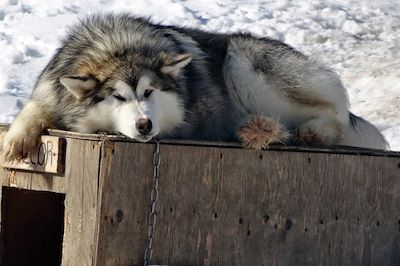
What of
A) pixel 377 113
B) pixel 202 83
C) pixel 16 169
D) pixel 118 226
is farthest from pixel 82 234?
pixel 377 113

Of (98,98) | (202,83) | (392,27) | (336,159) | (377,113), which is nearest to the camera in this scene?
(98,98)

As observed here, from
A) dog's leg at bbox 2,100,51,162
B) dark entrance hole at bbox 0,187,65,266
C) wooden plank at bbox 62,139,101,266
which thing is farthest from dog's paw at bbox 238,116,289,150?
dark entrance hole at bbox 0,187,65,266

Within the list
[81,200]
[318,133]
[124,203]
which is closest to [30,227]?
[81,200]

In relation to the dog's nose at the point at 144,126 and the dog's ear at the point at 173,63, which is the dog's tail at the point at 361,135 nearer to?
the dog's ear at the point at 173,63

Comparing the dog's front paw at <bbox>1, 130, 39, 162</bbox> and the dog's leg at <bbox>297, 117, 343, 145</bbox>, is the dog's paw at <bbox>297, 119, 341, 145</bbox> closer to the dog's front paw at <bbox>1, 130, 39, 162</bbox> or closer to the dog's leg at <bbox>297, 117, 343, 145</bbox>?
the dog's leg at <bbox>297, 117, 343, 145</bbox>

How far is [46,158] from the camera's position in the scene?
460 cm

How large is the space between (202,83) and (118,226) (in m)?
1.25

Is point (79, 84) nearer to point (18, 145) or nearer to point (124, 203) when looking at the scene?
point (18, 145)

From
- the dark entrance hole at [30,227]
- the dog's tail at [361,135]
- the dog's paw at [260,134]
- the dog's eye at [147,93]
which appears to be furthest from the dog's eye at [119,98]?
the dog's tail at [361,135]

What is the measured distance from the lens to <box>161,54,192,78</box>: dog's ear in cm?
472

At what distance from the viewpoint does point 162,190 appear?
4406 millimetres

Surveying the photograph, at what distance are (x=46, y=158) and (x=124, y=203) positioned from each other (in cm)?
57

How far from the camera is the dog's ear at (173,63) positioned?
4.72 metres

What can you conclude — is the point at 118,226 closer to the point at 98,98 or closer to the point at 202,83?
the point at 98,98
